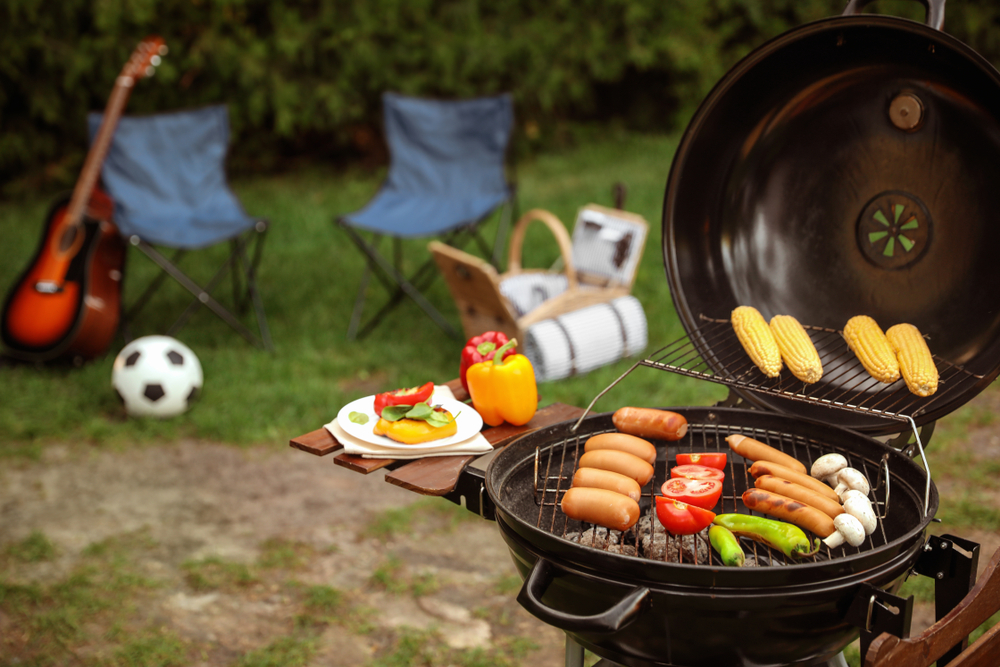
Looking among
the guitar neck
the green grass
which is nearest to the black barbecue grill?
the green grass

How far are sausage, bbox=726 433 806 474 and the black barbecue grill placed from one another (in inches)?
2.5

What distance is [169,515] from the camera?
11.0ft

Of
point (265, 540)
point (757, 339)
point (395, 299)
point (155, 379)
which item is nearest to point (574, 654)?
point (757, 339)

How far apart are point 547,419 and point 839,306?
2.36 ft

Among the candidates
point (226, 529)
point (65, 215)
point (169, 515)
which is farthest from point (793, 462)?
point (65, 215)

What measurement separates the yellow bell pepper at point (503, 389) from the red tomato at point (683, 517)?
504 millimetres

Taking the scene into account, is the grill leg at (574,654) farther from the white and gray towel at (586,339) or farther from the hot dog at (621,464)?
the white and gray towel at (586,339)

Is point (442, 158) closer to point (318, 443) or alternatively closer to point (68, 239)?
point (68, 239)

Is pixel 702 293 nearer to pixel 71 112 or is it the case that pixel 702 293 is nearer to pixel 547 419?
pixel 547 419

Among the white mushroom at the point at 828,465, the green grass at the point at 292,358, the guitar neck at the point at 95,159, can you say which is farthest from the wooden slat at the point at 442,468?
the guitar neck at the point at 95,159

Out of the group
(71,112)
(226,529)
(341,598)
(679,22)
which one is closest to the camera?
(341,598)

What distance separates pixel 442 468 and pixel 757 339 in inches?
28.6

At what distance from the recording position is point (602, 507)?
157cm

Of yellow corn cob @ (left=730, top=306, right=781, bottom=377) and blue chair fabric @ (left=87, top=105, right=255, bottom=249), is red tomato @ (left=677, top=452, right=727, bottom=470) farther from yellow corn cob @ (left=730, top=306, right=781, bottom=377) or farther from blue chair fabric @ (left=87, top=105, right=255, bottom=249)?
blue chair fabric @ (left=87, top=105, right=255, bottom=249)
